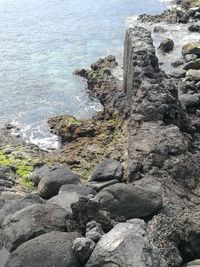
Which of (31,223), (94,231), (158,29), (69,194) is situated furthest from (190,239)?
(158,29)

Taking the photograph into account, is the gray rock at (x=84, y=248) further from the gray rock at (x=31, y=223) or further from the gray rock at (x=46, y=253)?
the gray rock at (x=31, y=223)

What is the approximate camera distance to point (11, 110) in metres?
34.8

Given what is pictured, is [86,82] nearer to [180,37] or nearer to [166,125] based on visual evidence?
[180,37]

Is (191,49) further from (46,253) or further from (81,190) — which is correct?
(46,253)

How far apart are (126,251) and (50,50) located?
140 ft

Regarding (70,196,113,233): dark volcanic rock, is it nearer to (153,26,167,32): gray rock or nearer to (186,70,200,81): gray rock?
(186,70,200,81): gray rock

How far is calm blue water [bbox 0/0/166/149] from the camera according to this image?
3434 cm

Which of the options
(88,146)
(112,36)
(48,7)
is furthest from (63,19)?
(88,146)

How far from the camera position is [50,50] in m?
49.7

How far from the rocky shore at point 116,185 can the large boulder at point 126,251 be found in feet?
0.06

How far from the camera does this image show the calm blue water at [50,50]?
113 ft

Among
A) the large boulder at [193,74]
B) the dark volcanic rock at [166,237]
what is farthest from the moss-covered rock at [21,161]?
the large boulder at [193,74]

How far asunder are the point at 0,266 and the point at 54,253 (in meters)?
1.34

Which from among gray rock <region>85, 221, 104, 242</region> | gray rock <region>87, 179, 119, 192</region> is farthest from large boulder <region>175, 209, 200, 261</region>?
gray rock <region>87, 179, 119, 192</region>
